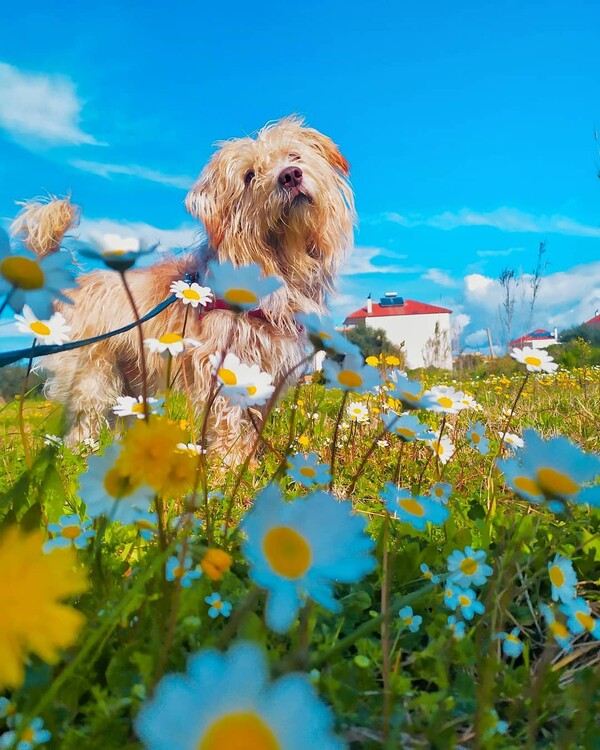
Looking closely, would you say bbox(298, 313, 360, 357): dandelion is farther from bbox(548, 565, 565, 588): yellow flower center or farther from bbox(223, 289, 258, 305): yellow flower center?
bbox(548, 565, 565, 588): yellow flower center

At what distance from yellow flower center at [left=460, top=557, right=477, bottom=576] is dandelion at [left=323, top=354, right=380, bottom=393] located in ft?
1.07

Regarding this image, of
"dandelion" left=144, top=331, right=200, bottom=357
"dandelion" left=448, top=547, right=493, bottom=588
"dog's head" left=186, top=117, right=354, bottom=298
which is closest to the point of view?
"dandelion" left=448, top=547, right=493, bottom=588

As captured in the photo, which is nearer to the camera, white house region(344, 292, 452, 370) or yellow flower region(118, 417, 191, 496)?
yellow flower region(118, 417, 191, 496)

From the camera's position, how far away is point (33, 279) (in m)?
0.83

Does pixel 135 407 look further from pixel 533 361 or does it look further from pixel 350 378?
pixel 533 361

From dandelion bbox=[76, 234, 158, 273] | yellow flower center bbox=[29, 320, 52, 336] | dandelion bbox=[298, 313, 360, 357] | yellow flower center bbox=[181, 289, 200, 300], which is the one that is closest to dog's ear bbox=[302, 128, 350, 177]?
yellow flower center bbox=[181, 289, 200, 300]

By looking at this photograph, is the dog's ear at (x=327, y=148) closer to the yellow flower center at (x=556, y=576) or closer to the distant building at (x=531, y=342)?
the distant building at (x=531, y=342)

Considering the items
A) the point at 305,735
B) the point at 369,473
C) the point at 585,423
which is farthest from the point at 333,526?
the point at 585,423

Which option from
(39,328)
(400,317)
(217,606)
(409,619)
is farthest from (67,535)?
(400,317)

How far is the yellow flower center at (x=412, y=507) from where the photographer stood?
964 millimetres

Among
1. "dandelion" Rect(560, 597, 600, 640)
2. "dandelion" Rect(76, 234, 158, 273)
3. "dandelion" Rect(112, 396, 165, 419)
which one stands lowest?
"dandelion" Rect(560, 597, 600, 640)

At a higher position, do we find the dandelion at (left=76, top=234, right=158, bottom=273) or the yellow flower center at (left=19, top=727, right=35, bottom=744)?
the dandelion at (left=76, top=234, right=158, bottom=273)

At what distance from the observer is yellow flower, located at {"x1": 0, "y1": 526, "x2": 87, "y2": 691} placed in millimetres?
352

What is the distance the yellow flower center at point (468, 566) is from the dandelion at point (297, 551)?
475 mm
